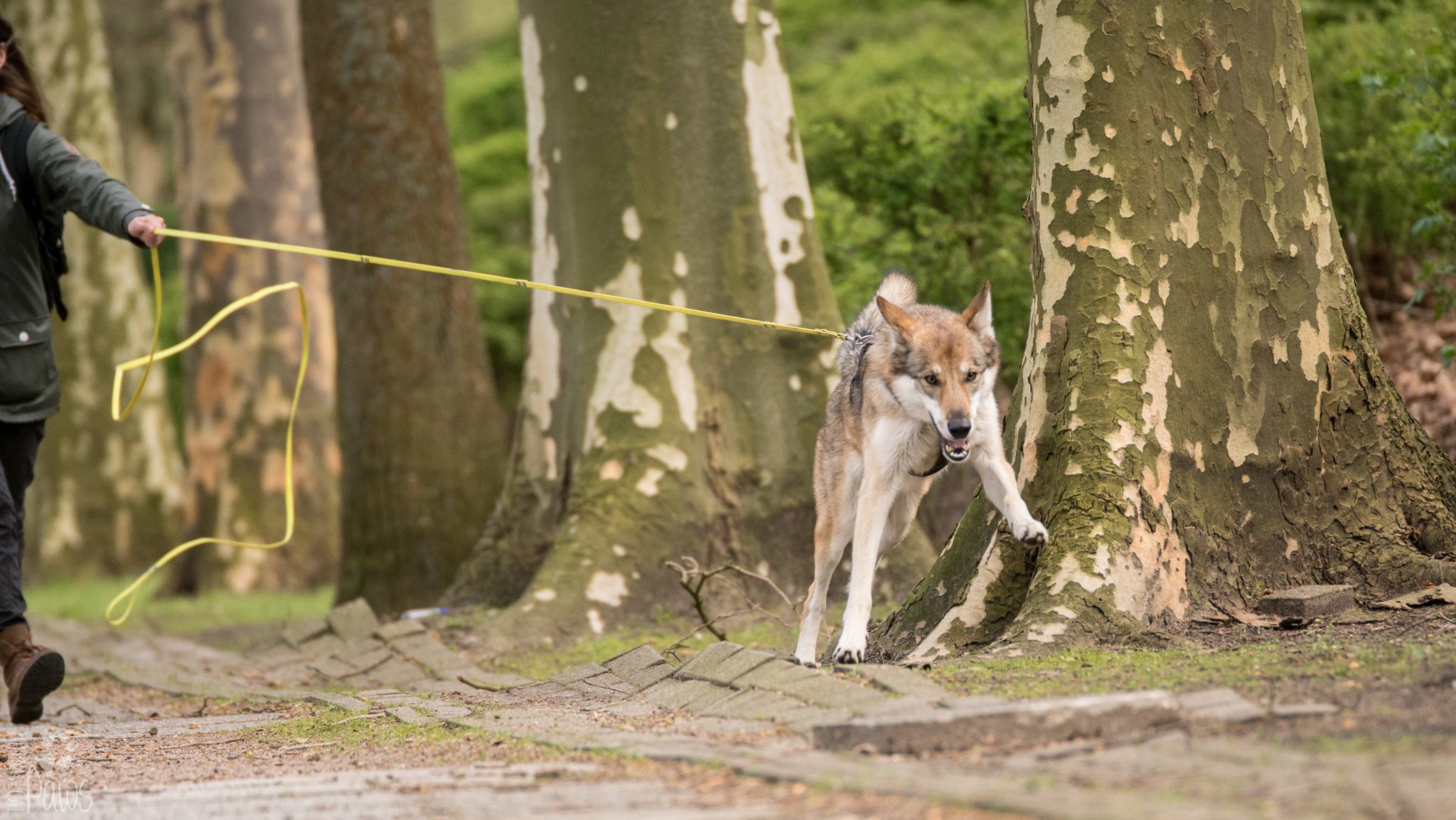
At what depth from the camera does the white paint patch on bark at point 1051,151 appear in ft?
19.1

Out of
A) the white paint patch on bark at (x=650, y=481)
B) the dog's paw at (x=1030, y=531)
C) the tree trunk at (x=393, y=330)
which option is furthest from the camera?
the tree trunk at (x=393, y=330)

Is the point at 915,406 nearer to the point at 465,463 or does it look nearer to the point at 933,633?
the point at 933,633

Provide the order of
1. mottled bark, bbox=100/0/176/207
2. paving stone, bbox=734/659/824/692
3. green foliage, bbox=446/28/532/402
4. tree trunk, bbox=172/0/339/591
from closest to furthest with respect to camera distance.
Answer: paving stone, bbox=734/659/824/692 → tree trunk, bbox=172/0/339/591 → green foliage, bbox=446/28/532/402 → mottled bark, bbox=100/0/176/207

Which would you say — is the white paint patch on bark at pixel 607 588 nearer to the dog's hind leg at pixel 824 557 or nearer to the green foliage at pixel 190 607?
the dog's hind leg at pixel 824 557

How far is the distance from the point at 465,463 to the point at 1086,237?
250 inches

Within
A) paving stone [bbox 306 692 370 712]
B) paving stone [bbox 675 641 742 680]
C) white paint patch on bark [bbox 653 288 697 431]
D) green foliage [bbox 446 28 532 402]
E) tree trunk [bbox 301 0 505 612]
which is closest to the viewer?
paving stone [bbox 675 641 742 680]

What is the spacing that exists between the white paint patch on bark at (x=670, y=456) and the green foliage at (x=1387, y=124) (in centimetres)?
451

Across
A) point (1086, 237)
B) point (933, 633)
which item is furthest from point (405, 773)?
point (1086, 237)

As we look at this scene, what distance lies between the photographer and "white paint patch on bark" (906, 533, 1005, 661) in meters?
5.59

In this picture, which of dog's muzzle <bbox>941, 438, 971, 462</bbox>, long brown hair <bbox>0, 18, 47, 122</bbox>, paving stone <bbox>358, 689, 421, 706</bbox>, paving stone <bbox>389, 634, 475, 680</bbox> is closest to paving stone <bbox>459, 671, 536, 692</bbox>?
paving stone <bbox>389, 634, 475, 680</bbox>

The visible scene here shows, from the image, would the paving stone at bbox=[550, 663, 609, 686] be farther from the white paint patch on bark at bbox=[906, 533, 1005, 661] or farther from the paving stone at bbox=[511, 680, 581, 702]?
the white paint patch on bark at bbox=[906, 533, 1005, 661]

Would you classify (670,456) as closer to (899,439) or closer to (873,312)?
(873,312)

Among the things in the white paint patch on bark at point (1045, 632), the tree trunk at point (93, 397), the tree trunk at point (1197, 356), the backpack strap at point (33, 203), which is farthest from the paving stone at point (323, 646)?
the tree trunk at point (93, 397)

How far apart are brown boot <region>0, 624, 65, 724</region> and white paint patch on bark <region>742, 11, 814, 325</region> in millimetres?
4676
